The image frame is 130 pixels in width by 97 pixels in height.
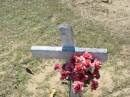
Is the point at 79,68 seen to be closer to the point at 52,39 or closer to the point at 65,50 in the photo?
the point at 65,50

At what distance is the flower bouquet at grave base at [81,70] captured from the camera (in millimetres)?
4965

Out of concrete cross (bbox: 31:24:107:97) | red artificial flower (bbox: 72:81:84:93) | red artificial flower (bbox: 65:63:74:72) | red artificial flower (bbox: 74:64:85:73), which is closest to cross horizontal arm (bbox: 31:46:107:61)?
concrete cross (bbox: 31:24:107:97)

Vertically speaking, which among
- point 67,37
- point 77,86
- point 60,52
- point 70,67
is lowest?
point 77,86

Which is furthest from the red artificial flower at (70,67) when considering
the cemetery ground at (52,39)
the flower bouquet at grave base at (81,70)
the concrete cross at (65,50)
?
the cemetery ground at (52,39)

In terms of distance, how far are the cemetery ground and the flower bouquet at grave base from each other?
1.49m

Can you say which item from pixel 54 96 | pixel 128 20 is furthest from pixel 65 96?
pixel 128 20

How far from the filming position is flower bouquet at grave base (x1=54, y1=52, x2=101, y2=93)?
4965mm

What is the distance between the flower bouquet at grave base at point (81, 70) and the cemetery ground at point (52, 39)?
1486 mm

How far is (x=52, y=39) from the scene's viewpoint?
8.04 metres

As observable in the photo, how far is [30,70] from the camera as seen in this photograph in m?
7.11

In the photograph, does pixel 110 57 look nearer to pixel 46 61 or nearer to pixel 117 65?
pixel 117 65

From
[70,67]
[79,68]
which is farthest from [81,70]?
[70,67]

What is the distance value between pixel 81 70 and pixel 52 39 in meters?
3.13

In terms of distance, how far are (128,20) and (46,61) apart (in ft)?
7.38
